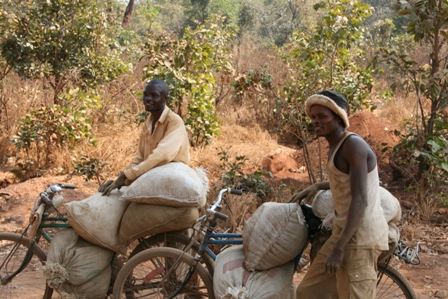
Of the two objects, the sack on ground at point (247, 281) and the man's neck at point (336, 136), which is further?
the sack on ground at point (247, 281)

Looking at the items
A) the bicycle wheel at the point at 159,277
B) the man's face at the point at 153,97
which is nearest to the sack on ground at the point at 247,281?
the bicycle wheel at the point at 159,277

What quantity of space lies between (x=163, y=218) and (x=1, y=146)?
6133 millimetres

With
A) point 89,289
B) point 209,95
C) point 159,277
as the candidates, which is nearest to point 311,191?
point 159,277

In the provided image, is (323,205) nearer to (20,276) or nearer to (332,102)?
(332,102)

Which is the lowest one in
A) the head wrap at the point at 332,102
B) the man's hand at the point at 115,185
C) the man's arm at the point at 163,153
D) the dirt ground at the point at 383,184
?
the dirt ground at the point at 383,184

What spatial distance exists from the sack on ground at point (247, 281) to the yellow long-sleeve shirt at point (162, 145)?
2.61 feet

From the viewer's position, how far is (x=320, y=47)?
690 centimetres

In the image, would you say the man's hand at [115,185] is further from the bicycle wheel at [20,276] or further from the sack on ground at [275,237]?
the sack on ground at [275,237]

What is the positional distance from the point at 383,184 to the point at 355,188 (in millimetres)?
4992

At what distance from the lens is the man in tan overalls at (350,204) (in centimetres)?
259

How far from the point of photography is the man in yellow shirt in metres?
3.61

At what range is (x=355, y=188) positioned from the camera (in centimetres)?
257

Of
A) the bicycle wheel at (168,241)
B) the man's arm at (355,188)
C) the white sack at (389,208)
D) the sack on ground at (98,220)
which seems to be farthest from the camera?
the bicycle wheel at (168,241)

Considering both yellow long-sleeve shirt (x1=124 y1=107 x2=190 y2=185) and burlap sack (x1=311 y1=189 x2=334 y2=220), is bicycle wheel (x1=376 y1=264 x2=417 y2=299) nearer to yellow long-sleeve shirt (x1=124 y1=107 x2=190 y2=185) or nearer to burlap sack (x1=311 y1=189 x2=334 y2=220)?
burlap sack (x1=311 y1=189 x2=334 y2=220)
